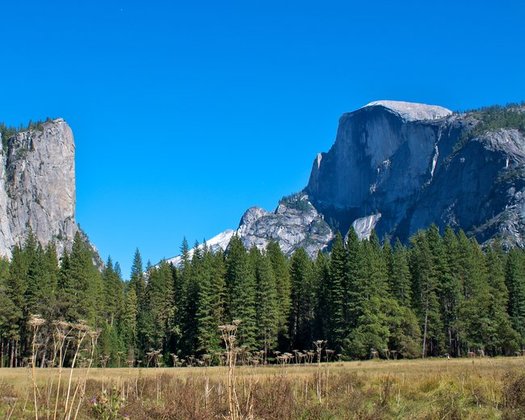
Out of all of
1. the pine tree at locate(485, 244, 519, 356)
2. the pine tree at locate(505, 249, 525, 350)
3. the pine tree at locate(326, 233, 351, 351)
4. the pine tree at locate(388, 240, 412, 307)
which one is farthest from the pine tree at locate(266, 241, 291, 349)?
the pine tree at locate(505, 249, 525, 350)

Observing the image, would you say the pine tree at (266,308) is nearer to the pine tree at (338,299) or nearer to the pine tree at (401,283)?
the pine tree at (338,299)

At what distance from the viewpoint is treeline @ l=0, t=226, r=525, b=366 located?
5794 centimetres

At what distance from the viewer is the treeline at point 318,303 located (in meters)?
57.9

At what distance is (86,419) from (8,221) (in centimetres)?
18789

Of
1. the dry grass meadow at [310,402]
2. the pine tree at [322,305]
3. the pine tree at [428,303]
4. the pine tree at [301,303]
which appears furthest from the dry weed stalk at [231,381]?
Answer: the pine tree at [301,303]

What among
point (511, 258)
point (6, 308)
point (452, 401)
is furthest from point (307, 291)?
point (452, 401)

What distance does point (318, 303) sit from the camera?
67.6 meters

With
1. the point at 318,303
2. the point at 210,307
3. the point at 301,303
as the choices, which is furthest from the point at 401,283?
the point at 210,307

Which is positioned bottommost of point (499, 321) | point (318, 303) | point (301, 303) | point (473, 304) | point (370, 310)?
point (499, 321)

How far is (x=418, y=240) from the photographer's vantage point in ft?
232

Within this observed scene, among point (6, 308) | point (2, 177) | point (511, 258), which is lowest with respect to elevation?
point (6, 308)

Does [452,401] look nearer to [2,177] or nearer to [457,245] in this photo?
[457,245]

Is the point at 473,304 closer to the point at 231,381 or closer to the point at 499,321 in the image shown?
the point at 499,321

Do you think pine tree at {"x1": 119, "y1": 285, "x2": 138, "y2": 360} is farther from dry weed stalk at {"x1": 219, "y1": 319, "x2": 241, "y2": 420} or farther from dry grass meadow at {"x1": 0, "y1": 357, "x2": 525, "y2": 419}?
dry weed stalk at {"x1": 219, "y1": 319, "x2": 241, "y2": 420}
